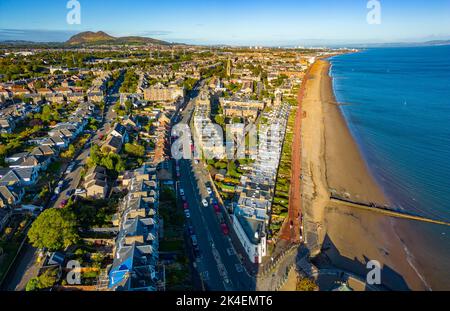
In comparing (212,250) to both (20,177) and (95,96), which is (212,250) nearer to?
(20,177)

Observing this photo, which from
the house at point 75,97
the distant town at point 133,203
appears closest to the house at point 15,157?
the distant town at point 133,203

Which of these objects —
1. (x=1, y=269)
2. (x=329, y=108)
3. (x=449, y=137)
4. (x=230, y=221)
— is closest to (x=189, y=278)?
(x=230, y=221)

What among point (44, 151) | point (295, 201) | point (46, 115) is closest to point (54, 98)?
point (46, 115)

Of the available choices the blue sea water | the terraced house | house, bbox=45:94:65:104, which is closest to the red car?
the terraced house

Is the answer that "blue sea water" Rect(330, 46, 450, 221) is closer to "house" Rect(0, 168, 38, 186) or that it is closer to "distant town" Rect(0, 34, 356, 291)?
"distant town" Rect(0, 34, 356, 291)

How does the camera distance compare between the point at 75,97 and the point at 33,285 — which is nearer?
the point at 33,285

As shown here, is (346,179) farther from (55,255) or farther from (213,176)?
(55,255)
